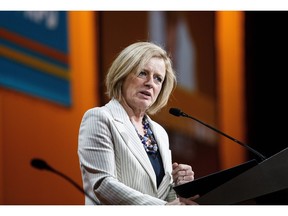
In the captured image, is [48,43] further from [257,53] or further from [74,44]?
[257,53]

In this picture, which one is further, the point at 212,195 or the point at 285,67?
the point at 285,67

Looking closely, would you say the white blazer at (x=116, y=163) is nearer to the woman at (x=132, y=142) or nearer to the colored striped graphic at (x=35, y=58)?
the woman at (x=132, y=142)

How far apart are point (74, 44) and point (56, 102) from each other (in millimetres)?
293

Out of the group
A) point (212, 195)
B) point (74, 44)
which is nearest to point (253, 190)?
point (212, 195)

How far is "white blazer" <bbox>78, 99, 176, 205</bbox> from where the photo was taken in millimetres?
1915

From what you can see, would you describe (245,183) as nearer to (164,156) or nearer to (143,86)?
(164,156)

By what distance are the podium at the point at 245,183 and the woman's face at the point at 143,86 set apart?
377 mm

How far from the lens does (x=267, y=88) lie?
10.2 ft

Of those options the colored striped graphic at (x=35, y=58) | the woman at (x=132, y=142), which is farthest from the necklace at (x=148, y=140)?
the colored striped graphic at (x=35, y=58)

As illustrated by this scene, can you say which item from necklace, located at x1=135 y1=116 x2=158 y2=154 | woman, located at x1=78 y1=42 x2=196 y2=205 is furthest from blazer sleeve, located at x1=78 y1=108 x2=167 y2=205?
necklace, located at x1=135 y1=116 x2=158 y2=154

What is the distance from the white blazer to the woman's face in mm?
59

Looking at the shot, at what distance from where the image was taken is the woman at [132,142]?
1925 millimetres

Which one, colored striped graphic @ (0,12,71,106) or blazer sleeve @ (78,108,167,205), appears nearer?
blazer sleeve @ (78,108,167,205)

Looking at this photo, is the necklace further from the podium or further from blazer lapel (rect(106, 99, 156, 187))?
the podium
